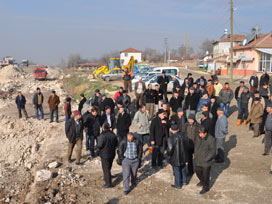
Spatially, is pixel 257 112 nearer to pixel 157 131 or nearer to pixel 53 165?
pixel 157 131

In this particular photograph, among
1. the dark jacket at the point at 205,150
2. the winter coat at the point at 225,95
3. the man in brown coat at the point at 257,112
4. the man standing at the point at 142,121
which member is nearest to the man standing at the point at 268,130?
the man in brown coat at the point at 257,112

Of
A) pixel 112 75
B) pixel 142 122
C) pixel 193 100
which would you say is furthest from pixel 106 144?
pixel 112 75

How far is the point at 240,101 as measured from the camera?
38.0 feet

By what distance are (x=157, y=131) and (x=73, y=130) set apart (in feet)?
9.16

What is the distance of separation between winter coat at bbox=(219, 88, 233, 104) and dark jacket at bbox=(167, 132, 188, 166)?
612 centimetres

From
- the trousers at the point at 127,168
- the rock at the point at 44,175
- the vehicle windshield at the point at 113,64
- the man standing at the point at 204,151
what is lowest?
the rock at the point at 44,175

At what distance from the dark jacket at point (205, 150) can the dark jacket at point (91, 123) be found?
397 centimetres

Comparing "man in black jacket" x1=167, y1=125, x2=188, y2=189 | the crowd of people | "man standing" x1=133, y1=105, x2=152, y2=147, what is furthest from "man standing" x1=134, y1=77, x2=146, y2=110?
"man in black jacket" x1=167, y1=125, x2=188, y2=189

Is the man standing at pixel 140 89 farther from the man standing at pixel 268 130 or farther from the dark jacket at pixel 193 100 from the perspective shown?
the man standing at pixel 268 130

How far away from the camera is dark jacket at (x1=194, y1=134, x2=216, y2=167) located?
5.94m

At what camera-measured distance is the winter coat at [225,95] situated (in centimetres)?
1150

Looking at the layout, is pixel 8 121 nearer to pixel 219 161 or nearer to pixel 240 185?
pixel 219 161

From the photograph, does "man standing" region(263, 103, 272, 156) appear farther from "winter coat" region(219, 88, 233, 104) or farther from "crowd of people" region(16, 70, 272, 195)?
"winter coat" region(219, 88, 233, 104)

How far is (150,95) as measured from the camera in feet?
38.2
